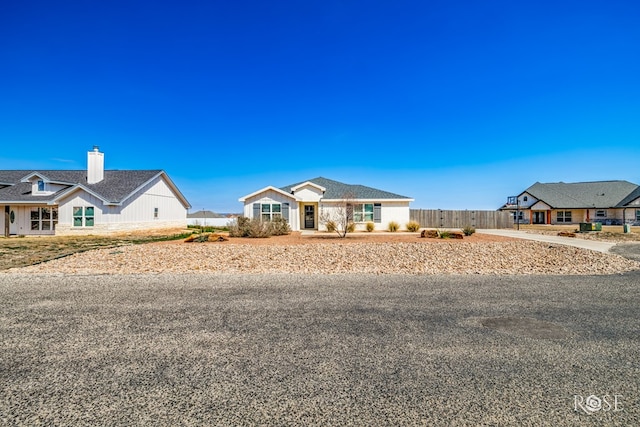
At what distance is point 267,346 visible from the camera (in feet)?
12.7

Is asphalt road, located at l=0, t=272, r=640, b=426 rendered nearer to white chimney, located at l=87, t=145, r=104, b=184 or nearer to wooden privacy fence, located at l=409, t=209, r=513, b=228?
white chimney, located at l=87, t=145, r=104, b=184

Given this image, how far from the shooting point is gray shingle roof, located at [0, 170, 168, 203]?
22.8 metres

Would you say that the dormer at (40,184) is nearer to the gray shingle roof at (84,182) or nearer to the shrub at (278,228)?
the gray shingle roof at (84,182)

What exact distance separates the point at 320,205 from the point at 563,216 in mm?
37021

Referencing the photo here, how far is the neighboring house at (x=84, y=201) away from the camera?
21922 mm

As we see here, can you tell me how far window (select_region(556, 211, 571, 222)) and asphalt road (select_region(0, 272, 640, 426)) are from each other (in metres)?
45.4

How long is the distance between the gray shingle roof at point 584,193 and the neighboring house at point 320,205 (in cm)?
2999

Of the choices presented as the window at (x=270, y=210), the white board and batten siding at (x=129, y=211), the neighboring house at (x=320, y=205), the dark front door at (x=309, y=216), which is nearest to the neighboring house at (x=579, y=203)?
the neighboring house at (x=320, y=205)

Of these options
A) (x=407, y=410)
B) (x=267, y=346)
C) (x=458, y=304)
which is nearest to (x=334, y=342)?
(x=267, y=346)

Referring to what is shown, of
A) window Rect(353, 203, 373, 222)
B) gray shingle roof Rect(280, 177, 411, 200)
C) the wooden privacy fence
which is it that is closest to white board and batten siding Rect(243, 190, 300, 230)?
gray shingle roof Rect(280, 177, 411, 200)

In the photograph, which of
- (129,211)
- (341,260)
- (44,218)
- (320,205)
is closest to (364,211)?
(320,205)

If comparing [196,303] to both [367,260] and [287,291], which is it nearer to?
[287,291]

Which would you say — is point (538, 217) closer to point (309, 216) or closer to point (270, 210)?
point (309, 216)

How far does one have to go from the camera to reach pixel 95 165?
82.4 feet
